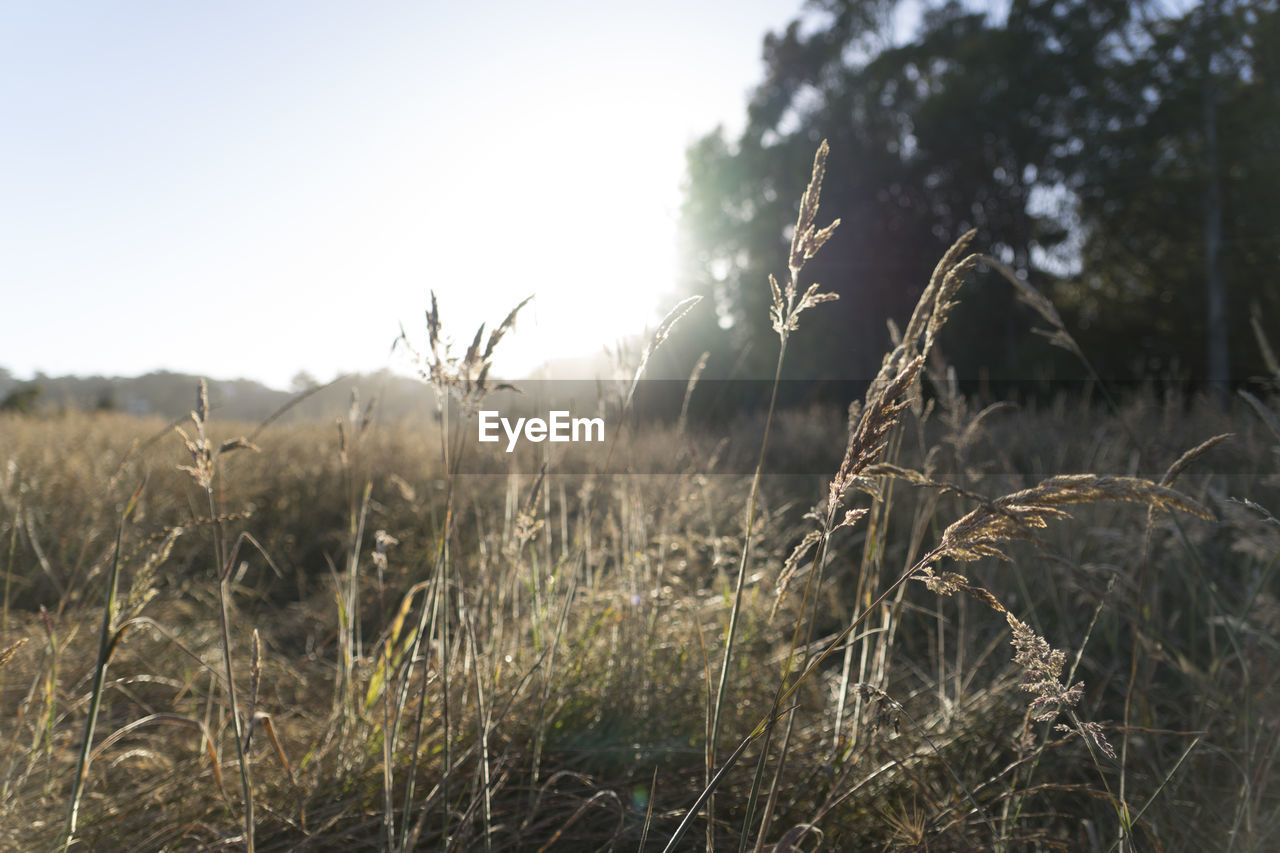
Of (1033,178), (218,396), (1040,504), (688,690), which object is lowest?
(688,690)

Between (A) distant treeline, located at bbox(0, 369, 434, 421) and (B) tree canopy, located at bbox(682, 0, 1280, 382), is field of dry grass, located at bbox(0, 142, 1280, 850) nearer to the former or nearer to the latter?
(A) distant treeline, located at bbox(0, 369, 434, 421)

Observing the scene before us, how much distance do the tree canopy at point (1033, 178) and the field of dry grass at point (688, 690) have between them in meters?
9.72

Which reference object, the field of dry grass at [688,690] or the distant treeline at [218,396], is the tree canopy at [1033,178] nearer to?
the distant treeline at [218,396]

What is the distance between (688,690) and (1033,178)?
15.7 m

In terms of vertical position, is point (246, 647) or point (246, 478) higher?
point (246, 478)

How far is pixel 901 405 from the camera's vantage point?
1.87 ft

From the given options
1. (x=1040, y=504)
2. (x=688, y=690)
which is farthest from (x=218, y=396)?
(x=1040, y=504)

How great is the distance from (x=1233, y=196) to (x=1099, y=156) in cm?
226

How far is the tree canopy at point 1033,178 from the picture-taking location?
10656 millimetres

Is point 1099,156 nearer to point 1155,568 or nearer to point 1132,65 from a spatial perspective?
point 1132,65

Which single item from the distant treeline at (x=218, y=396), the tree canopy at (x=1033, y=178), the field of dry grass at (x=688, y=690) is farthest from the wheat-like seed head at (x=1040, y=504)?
the tree canopy at (x=1033, y=178)

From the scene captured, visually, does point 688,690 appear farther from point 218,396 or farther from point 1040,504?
point 218,396

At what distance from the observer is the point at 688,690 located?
5.21 feet

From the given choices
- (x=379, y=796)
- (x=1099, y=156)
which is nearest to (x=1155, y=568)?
(x=379, y=796)
